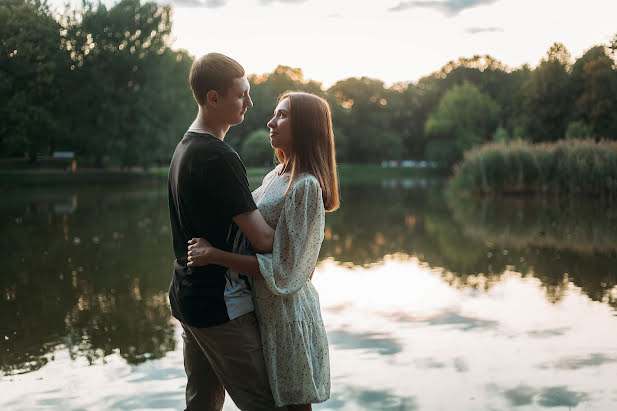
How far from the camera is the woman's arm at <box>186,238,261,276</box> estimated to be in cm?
220

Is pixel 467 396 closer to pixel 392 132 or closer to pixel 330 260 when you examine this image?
pixel 330 260

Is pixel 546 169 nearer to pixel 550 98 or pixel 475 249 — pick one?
pixel 475 249

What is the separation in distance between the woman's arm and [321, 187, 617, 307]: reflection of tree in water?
17.0 ft

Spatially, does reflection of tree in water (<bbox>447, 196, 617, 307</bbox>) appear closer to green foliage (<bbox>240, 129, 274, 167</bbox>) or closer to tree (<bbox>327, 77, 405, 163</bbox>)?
green foliage (<bbox>240, 129, 274, 167</bbox>)

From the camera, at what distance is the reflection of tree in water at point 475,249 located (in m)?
7.74

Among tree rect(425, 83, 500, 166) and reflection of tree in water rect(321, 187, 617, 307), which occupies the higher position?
tree rect(425, 83, 500, 166)

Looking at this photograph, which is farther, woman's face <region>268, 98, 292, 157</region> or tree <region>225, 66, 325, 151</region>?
tree <region>225, 66, 325, 151</region>

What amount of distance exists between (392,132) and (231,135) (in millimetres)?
20600

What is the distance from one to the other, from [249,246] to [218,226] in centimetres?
18

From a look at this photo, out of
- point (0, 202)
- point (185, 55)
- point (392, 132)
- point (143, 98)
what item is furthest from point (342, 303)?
point (392, 132)

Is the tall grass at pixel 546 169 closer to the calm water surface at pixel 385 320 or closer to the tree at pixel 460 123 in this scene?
the calm water surface at pixel 385 320

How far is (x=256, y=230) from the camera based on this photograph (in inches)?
87.2

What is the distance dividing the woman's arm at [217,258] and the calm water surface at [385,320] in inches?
72.1

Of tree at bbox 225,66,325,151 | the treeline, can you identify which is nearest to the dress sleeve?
the treeline
